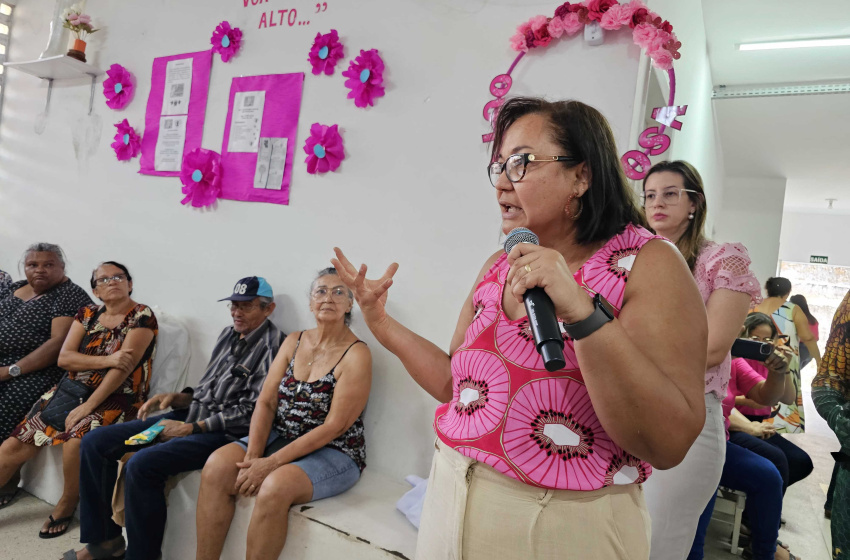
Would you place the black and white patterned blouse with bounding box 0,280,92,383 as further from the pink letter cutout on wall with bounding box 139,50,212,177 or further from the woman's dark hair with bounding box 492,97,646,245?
the woman's dark hair with bounding box 492,97,646,245

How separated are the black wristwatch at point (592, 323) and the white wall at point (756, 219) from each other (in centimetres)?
214

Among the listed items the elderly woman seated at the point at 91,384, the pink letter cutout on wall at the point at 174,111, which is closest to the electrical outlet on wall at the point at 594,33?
the pink letter cutout on wall at the point at 174,111

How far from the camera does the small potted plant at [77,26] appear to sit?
357 centimetres

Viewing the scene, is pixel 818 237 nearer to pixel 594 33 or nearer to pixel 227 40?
pixel 594 33

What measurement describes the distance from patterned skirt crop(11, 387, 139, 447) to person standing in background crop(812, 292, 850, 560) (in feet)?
9.56

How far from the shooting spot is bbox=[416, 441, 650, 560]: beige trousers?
865 mm

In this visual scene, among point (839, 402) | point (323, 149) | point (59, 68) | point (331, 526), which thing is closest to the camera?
point (839, 402)

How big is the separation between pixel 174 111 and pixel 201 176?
577mm

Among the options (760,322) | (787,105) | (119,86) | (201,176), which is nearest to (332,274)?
(201,176)

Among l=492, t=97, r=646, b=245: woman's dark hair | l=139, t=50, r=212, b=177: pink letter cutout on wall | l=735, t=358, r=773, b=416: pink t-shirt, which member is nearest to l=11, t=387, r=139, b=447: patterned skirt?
l=139, t=50, r=212, b=177: pink letter cutout on wall

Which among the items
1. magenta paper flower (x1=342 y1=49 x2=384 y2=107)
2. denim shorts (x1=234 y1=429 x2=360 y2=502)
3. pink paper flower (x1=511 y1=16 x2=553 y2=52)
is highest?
pink paper flower (x1=511 y1=16 x2=553 y2=52)

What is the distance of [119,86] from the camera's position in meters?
3.50

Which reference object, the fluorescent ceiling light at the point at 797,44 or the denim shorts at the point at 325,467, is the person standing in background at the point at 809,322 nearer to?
the fluorescent ceiling light at the point at 797,44

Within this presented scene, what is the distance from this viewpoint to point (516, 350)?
919 mm
